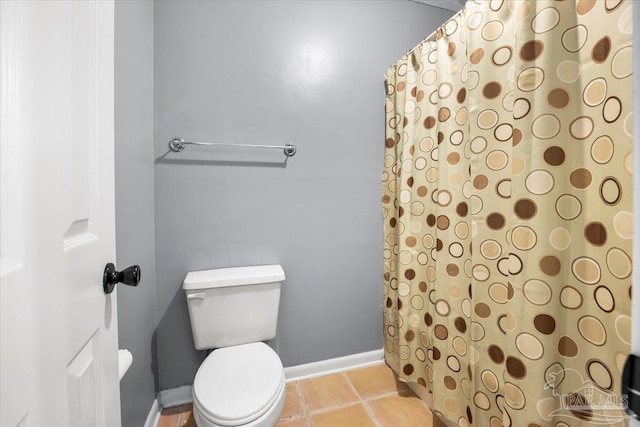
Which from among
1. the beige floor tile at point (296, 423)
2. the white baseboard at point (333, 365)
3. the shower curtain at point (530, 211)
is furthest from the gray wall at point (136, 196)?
the shower curtain at point (530, 211)

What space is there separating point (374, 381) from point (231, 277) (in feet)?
3.56

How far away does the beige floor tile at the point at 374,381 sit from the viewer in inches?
56.9

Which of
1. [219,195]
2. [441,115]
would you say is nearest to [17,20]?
[219,195]

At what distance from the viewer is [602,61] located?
2.14 feet

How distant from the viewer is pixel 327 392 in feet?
4.70

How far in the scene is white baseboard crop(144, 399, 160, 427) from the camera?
45.6 inches

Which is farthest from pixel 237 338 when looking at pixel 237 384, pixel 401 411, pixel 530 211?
pixel 530 211

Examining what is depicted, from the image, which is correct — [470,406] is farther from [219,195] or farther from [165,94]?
[165,94]

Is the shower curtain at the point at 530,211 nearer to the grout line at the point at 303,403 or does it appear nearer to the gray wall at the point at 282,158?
the gray wall at the point at 282,158

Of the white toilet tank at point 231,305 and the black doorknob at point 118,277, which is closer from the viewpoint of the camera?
the black doorknob at point 118,277

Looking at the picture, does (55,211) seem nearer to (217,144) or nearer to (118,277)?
(118,277)

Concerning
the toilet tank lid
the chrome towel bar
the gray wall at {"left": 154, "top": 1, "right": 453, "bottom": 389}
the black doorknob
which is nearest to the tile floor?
the gray wall at {"left": 154, "top": 1, "right": 453, "bottom": 389}

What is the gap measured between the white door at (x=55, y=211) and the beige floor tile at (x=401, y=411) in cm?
122

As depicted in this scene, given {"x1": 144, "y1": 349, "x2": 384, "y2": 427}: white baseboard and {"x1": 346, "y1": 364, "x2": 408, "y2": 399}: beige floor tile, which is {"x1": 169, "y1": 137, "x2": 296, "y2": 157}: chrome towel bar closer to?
{"x1": 144, "y1": 349, "x2": 384, "y2": 427}: white baseboard
